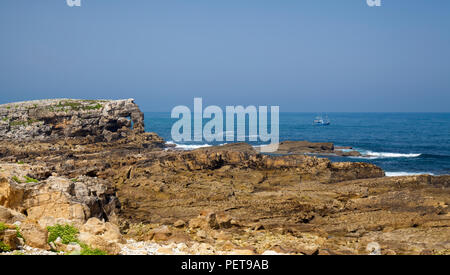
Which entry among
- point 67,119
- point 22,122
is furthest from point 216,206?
point 22,122

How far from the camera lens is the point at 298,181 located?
81.7ft

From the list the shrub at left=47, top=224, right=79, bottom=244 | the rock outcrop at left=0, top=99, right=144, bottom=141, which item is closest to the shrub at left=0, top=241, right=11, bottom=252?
the shrub at left=47, top=224, right=79, bottom=244

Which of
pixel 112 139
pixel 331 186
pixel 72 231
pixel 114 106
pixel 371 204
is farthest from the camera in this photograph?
pixel 114 106

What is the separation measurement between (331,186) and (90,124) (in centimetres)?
3303

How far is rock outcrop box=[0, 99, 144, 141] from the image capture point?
45031 millimetres

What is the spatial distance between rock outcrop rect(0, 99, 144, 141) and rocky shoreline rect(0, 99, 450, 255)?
9.98 m

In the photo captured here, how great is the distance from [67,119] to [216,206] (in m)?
32.6

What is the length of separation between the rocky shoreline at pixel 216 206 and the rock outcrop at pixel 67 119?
393 inches

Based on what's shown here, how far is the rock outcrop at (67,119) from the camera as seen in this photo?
4503cm

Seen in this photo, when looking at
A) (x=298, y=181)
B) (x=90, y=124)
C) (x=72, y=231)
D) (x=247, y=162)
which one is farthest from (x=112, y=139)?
(x=72, y=231)

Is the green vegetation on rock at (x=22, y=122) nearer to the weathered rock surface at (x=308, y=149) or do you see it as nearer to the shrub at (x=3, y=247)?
the weathered rock surface at (x=308, y=149)

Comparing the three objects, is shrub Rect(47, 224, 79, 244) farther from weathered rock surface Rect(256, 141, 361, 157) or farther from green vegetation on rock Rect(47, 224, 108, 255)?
weathered rock surface Rect(256, 141, 361, 157)

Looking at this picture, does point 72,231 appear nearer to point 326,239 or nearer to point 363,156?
point 326,239

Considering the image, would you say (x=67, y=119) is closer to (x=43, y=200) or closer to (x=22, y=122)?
(x=22, y=122)
